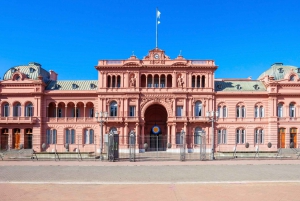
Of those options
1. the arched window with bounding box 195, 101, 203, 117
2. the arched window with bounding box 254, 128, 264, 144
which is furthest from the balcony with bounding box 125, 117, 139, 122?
the arched window with bounding box 254, 128, 264, 144

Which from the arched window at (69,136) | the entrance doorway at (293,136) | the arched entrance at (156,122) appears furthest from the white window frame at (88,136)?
the entrance doorway at (293,136)

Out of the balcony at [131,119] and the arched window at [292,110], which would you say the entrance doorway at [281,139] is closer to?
the arched window at [292,110]

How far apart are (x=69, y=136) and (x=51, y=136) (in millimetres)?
3322

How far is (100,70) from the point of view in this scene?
52.1 metres

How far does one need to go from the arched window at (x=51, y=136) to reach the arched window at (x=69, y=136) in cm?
211

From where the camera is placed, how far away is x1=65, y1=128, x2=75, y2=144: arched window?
53.0 meters

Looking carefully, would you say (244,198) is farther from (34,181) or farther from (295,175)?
(34,181)

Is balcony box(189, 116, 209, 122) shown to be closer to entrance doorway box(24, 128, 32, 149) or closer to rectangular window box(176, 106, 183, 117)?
rectangular window box(176, 106, 183, 117)

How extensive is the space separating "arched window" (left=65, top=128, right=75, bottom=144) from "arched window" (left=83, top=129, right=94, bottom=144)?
7.41 feet

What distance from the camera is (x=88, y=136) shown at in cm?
5309

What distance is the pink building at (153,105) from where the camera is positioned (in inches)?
2023

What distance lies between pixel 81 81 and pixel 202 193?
45729 mm

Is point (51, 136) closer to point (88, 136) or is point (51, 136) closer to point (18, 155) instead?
point (88, 136)

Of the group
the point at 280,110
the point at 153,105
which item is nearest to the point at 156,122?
the point at 153,105
